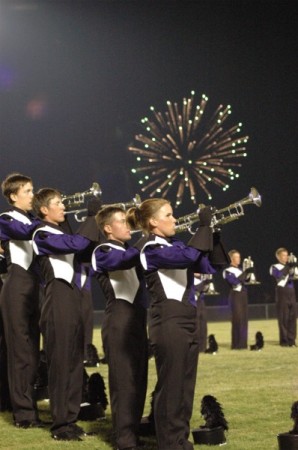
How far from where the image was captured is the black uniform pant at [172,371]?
5.96m

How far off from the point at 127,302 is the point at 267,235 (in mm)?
22011

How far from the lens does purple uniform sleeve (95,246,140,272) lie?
645 cm

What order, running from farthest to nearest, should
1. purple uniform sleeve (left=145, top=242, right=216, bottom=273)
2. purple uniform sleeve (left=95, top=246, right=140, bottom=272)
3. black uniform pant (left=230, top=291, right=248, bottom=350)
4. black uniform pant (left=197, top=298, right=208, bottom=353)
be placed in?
black uniform pant (left=230, top=291, right=248, bottom=350) → black uniform pant (left=197, top=298, right=208, bottom=353) → purple uniform sleeve (left=95, top=246, right=140, bottom=272) → purple uniform sleeve (left=145, top=242, right=216, bottom=273)

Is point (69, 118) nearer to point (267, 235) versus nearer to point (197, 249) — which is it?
point (267, 235)

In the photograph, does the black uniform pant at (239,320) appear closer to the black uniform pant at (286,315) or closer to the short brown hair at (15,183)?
the black uniform pant at (286,315)

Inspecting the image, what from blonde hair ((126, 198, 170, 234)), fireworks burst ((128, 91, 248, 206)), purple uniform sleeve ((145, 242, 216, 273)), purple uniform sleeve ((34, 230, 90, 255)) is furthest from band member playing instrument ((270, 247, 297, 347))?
purple uniform sleeve ((145, 242, 216, 273))

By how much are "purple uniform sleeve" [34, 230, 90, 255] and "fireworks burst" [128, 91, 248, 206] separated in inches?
803

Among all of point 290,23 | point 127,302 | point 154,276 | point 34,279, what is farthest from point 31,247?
point 290,23

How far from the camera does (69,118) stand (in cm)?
2708

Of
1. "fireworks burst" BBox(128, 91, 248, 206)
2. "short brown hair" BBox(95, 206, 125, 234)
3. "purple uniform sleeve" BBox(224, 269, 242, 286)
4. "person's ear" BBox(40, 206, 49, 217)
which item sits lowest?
"short brown hair" BBox(95, 206, 125, 234)

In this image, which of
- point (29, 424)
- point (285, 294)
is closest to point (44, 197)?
point (29, 424)

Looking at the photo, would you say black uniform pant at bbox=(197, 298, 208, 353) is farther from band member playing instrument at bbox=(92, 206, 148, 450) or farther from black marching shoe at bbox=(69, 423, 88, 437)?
band member playing instrument at bbox=(92, 206, 148, 450)

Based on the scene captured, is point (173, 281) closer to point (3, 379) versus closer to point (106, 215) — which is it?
point (106, 215)

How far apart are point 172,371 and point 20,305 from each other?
7.23ft
